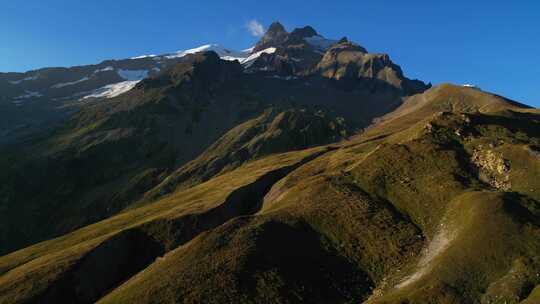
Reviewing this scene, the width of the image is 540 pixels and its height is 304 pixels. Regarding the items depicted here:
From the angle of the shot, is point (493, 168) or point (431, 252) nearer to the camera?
point (431, 252)

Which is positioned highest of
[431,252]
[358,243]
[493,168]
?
[493,168]

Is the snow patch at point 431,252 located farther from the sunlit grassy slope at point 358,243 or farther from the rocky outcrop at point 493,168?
the rocky outcrop at point 493,168

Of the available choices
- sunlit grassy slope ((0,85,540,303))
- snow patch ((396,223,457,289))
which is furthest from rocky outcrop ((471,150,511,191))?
snow patch ((396,223,457,289))

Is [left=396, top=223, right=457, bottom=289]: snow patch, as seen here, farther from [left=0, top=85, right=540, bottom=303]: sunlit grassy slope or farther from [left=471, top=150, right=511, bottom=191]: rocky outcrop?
[left=471, top=150, right=511, bottom=191]: rocky outcrop

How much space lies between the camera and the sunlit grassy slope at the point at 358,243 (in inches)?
2479

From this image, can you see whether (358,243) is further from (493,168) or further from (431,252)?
(493,168)

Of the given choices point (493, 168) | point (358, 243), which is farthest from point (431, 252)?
point (493, 168)

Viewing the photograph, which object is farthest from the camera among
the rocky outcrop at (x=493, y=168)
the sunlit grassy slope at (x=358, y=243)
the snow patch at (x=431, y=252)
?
the rocky outcrop at (x=493, y=168)

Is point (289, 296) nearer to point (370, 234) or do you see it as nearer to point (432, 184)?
point (370, 234)

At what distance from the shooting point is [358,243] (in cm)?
7656

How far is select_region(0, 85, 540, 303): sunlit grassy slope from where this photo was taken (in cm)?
6297

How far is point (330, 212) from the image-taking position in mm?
86438

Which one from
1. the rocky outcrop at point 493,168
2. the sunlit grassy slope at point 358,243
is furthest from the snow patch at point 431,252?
the rocky outcrop at point 493,168

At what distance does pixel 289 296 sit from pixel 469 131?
73.5 metres
